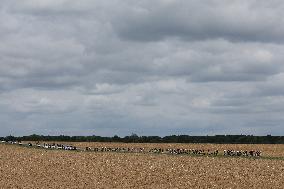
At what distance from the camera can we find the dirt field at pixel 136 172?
4991cm

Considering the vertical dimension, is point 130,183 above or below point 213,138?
below

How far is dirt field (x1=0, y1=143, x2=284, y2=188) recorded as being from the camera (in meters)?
49.9

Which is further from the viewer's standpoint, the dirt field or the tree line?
the tree line

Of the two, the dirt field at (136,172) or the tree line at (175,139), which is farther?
the tree line at (175,139)

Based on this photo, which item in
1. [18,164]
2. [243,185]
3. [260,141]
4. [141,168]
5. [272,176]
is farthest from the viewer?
[260,141]

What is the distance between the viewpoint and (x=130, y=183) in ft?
164

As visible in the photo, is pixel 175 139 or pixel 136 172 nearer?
pixel 136 172

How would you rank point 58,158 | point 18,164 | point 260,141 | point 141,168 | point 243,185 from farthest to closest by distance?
point 260,141 → point 58,158 → point 18,164 → point 141,168 → point 243,185

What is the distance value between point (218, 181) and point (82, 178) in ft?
38.6

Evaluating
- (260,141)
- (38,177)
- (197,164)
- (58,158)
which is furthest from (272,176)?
(260,141)

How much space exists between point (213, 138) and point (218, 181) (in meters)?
92.4

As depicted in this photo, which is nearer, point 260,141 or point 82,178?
point 82,178

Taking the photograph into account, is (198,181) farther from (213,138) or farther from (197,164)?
(213,138)

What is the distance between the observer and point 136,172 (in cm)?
5519
